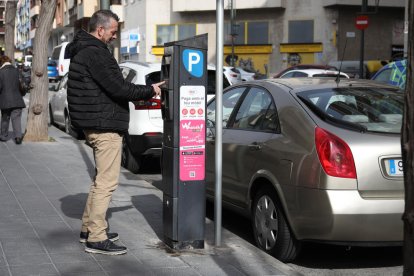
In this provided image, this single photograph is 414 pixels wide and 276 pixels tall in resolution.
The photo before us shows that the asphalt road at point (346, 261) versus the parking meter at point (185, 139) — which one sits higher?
the parking meter at point (185, 139)

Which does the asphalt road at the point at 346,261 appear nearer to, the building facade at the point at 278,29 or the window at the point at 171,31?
the building facade at the point at 278,29

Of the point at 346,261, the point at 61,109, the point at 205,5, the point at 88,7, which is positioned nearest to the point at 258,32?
the point at 205,5

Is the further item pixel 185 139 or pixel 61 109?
pixel 61 109

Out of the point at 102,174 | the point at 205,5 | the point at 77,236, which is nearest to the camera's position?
the point at 102,174

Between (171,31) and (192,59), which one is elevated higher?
(171,31)

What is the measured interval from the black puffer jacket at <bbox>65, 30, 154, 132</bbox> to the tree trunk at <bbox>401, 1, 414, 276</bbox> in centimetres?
291

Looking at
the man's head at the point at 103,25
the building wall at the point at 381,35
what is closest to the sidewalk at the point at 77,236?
the man's head at the point at 103,25

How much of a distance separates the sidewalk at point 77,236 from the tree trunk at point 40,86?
3648 mm

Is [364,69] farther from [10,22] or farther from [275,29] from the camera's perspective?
[275,29]

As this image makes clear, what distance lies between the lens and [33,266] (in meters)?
4.95

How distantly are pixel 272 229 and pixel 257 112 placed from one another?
1.17m

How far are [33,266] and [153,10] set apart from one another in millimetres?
43118

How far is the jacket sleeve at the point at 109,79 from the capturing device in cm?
516

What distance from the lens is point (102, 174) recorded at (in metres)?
5.32
